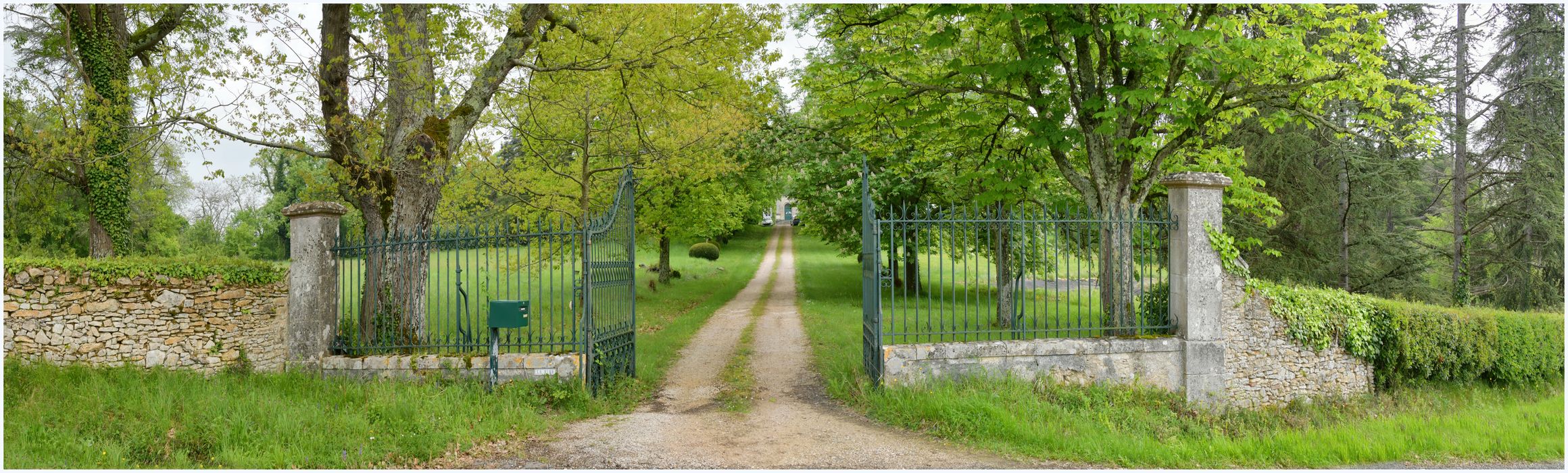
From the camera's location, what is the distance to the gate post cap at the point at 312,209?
8.25 metres

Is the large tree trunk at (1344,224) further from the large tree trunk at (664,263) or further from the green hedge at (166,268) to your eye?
the green hedge at (166,268)

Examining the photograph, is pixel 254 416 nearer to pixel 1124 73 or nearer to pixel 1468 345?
pixel 1124 73

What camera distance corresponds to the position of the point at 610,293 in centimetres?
897

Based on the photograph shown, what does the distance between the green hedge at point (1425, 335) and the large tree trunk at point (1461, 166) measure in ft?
23.7

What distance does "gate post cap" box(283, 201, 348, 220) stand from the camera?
8.25 meters

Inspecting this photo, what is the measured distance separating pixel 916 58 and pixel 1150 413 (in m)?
5.38

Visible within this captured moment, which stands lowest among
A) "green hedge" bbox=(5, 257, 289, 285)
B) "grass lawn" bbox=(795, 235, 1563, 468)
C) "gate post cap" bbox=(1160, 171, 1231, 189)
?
"grass lawn" bbox=(795, 235, 1563, 468)

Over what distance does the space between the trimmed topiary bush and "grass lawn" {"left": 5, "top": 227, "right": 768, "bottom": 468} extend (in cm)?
3016

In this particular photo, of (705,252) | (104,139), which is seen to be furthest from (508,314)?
(705,252)

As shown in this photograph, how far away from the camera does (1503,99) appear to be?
1956 cm

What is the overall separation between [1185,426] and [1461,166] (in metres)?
17.8

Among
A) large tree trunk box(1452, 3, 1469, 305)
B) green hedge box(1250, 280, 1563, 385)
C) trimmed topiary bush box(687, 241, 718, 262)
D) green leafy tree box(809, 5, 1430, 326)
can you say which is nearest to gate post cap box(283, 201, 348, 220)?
green leafy tree box(809, 5, 1430, 326)

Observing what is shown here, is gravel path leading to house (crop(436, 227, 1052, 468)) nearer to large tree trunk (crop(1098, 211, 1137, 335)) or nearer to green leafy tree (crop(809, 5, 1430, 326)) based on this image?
large tree trunk (crop(1098, 211, 1137, 335))

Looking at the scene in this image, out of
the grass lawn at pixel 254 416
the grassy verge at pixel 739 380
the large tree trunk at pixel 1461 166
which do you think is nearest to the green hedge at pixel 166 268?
the grass lawn at pixel 254 416
